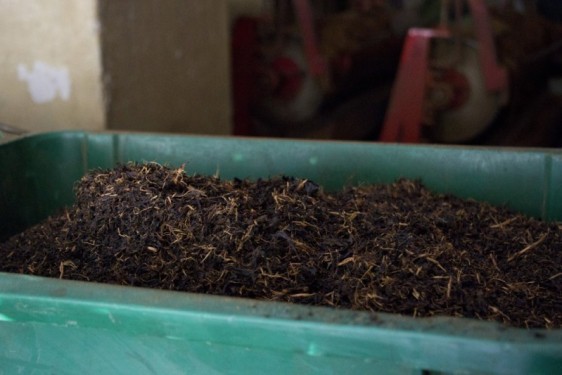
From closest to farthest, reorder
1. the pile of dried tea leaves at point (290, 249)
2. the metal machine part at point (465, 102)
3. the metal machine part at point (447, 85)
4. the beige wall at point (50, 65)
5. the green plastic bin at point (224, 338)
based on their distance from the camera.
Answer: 1. the green plastic bin at point (224, 338)
2. the pile of dried tea leaves at point (290, 249)
3. the beige wall at point (50, 65)
4. the metal machine part at point (447, 85)
5. the metal machine part at point (465, 102)

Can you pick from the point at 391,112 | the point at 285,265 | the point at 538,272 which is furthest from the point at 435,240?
the point at 391,112

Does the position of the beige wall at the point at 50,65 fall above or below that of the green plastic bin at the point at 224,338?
above

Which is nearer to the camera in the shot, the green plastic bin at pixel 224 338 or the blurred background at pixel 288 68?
the green plastic bin at pixel 224 338

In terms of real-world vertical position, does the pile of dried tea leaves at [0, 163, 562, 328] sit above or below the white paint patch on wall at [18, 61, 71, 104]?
below

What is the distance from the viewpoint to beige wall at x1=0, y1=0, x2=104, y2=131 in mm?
1943

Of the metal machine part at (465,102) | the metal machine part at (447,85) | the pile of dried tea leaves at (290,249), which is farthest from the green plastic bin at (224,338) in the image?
the metal machine part at (465,102)

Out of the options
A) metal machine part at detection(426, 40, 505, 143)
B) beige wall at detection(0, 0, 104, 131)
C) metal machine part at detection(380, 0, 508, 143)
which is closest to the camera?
beige wall at detection(0, 0, 104, 131)

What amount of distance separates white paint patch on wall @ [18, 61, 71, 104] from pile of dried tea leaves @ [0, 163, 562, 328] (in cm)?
84

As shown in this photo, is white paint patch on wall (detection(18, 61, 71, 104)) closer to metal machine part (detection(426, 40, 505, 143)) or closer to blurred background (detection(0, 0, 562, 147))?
blurred background (detection(0, 0, 562, 147))

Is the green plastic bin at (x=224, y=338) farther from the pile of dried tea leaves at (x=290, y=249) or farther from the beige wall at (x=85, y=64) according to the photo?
the beige wall at (x=85, y=64)

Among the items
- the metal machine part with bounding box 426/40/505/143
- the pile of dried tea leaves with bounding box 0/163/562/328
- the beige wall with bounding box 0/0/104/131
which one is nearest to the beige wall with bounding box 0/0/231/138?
the beige wall with bounding box 0/0/104/131

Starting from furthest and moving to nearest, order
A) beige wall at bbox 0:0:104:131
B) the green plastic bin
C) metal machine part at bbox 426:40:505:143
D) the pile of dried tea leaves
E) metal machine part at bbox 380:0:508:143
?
metal machine part at bbox 426:40:505:143, metal machine part at bbox 380:0:508:143, beige wall at bbox 0:0:104:131, the pile of dried tea leaves, the green plastic bin

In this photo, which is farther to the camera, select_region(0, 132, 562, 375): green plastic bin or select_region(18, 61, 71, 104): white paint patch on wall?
select_region(18, 61, 71, 104): white paint patch on wall

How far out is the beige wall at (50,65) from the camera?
194 cm
